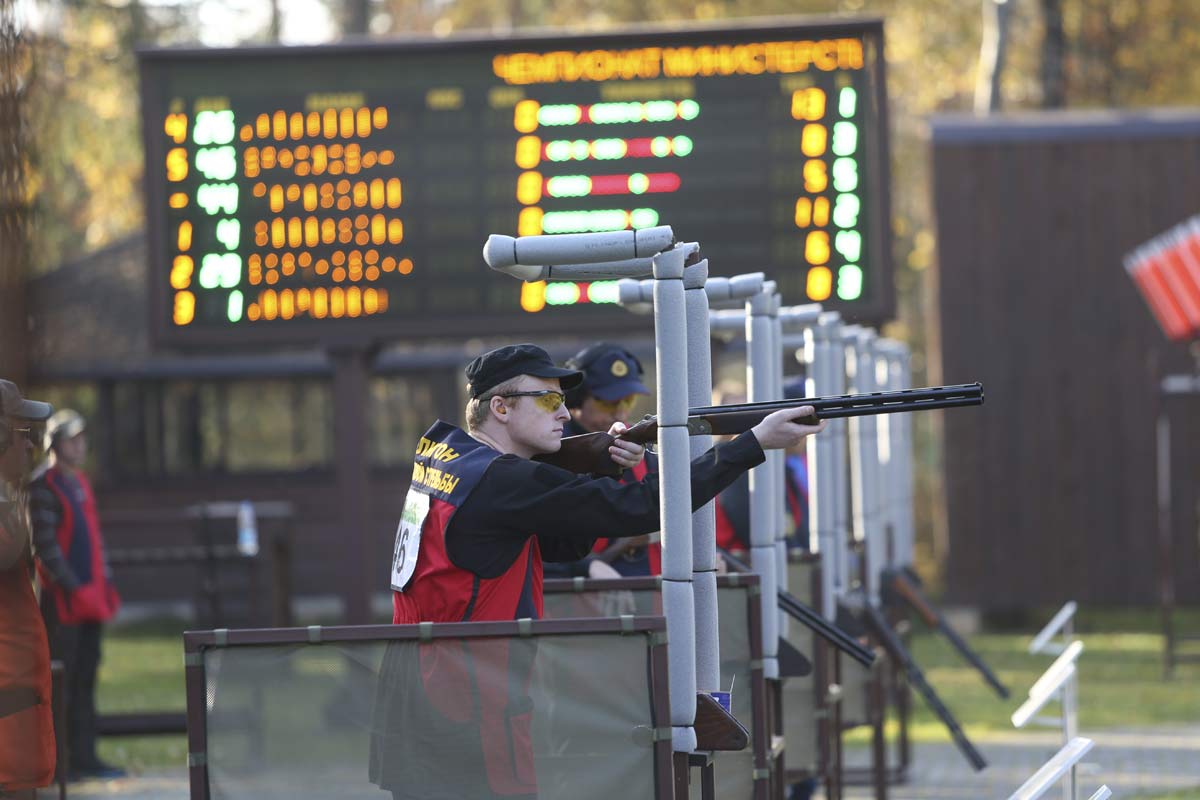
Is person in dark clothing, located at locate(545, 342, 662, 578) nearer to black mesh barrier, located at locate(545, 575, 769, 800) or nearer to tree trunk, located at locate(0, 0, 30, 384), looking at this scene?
black mesh barrier, located at locate(545, 575, 769, 800)

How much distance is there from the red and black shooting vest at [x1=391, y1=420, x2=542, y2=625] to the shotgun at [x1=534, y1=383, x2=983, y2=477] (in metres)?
0.34

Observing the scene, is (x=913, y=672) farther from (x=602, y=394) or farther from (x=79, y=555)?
(x=79, y=555)

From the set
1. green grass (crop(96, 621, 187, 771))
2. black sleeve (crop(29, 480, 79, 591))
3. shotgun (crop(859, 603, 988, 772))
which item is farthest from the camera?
green grass (crop(96, 621, 187, 771))

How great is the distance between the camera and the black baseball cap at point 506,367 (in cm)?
513

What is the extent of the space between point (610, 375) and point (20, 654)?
239 cm

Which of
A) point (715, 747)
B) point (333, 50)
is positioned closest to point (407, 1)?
point (333, 50)

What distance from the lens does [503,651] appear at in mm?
4512

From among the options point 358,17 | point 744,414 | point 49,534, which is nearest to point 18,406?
point 744,414

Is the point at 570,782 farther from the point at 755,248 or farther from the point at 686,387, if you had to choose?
the point at 755,248

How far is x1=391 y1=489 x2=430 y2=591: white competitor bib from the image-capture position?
495cm

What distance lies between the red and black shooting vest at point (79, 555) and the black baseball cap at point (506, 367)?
6408 mm

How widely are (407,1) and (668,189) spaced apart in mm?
29352

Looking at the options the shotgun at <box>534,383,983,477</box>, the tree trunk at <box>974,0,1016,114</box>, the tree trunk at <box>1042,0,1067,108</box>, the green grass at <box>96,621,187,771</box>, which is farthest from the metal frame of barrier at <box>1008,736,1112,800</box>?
the tree trunk at <box>1042,0,1067,108</box>

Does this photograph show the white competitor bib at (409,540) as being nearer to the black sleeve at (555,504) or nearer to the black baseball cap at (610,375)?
the black sleeve at (555,504)
